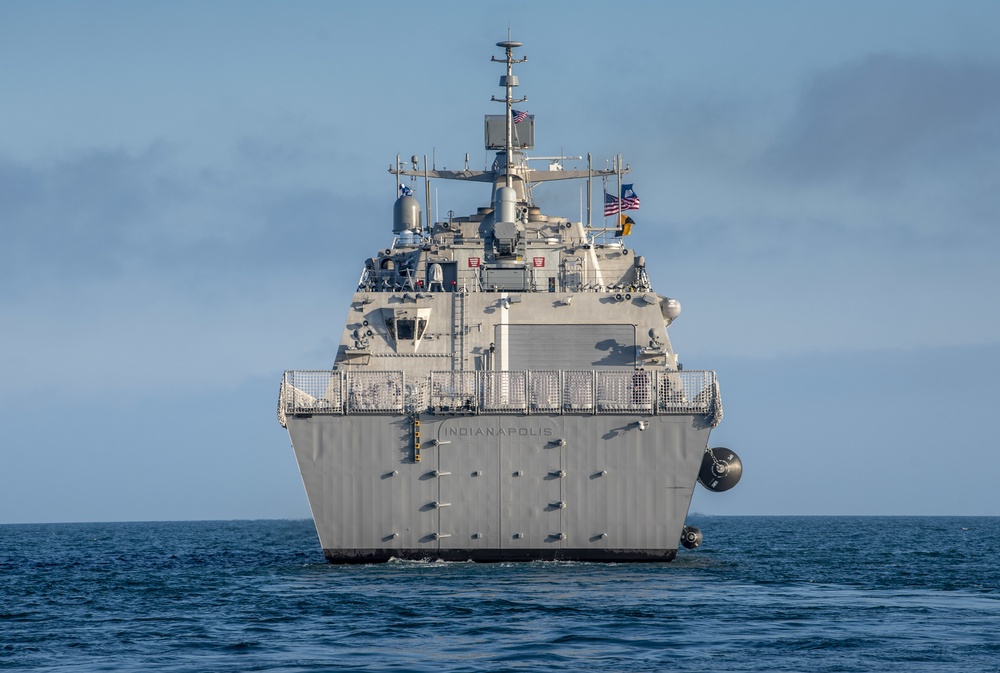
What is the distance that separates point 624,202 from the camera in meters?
46.2

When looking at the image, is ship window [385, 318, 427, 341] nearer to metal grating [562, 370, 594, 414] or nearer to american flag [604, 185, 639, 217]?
metal grating [562, 370, 594, 414]

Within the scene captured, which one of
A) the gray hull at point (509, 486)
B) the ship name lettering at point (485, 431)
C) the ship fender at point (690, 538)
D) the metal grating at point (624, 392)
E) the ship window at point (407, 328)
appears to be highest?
the ship window at point (407, 328)

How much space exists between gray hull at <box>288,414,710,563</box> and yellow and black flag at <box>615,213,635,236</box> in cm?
1316

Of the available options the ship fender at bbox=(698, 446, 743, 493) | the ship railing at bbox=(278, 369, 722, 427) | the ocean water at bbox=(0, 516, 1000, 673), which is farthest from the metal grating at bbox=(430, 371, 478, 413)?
the ship fender at bbox=(698, 446, 743, 493)

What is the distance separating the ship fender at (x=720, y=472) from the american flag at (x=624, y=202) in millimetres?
9720

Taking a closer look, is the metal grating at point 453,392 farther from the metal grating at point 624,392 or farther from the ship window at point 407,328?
the metal grating at point 624,392

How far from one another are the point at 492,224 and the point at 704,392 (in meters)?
11.3

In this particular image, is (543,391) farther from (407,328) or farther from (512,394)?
(407,328)

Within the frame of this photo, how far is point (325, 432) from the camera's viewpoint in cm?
3466

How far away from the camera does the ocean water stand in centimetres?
2189

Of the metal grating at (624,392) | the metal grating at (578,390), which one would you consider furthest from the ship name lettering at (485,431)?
the metal grating at (624,392)

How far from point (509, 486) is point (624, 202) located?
14791 millimetres

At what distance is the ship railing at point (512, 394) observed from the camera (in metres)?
34.6

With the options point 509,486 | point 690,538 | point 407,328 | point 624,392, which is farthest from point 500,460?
point 690,538
